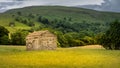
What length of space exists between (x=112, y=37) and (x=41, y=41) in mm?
20773

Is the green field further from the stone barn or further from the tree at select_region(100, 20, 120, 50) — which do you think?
the tree at select_region(100, 20, 120, 50)

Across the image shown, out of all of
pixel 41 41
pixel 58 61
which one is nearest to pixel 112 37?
pixel 41 41

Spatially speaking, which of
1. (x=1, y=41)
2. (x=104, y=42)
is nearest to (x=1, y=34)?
(x=1, y=41)

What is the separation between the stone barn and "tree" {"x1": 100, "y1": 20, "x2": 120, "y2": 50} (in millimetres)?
15043

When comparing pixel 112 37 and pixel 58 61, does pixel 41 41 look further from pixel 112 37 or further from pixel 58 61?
pixel 58 61

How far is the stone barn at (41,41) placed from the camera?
100500mm

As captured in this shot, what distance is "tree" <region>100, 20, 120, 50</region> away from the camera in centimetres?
10162

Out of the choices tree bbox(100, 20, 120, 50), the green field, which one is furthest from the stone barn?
the green field

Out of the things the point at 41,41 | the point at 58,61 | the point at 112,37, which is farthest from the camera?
the point at 112,37

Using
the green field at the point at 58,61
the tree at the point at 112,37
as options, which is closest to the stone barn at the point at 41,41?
the tree at the point at 112,37

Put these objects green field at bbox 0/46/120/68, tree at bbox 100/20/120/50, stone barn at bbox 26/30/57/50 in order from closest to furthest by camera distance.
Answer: green field at bbox 0/46/120/68 < stone barn at bbox 26/30/57/50 < tree at bbox 100/20/120/50

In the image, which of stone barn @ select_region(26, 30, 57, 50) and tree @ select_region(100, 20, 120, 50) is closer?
stone barn @ select_region(26, 30, 57, 50)

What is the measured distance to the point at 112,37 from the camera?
102 m

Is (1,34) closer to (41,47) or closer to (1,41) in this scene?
(1,41)
